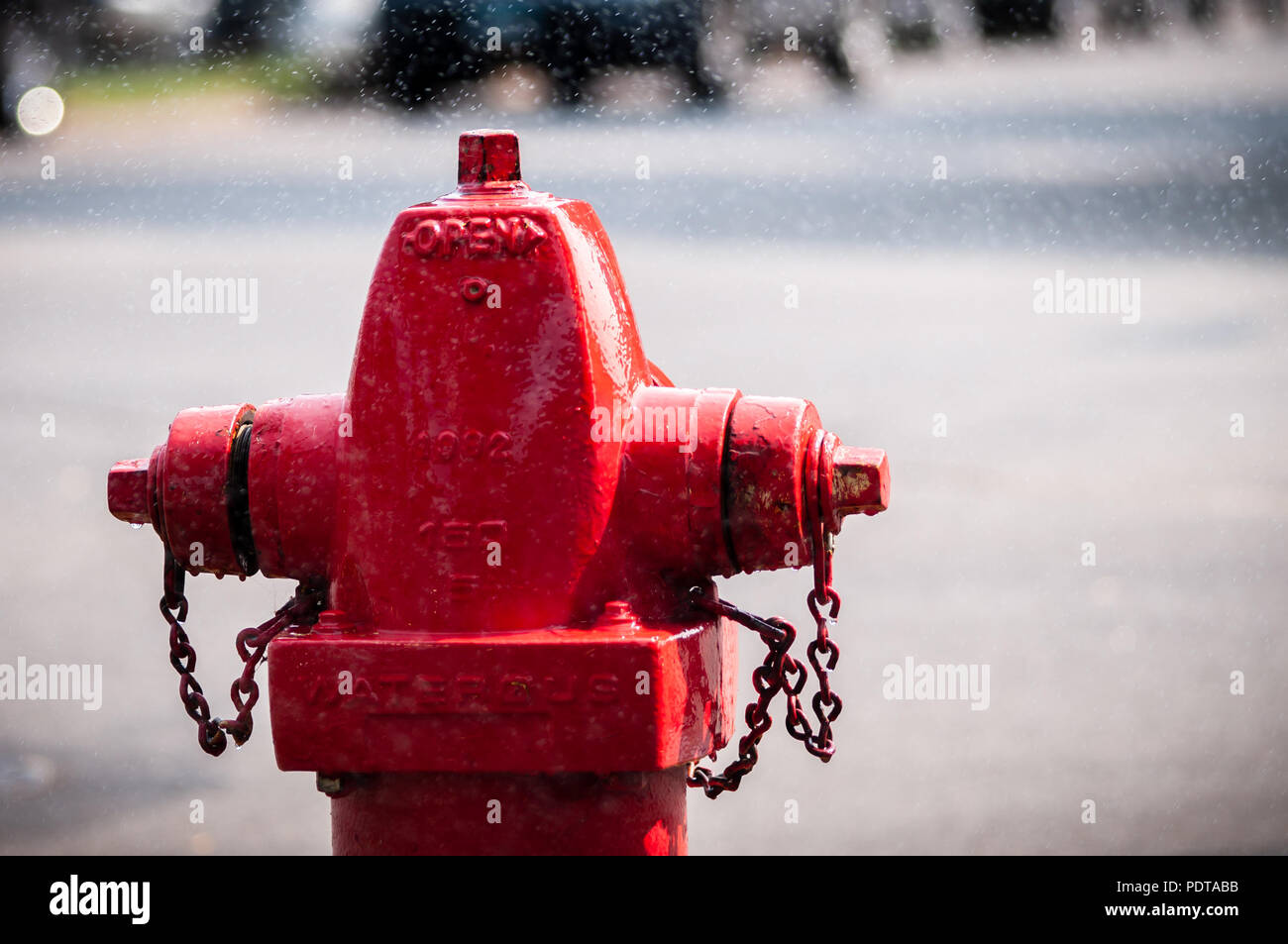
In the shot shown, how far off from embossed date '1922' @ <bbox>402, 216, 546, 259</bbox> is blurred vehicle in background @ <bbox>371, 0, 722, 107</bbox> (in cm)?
160

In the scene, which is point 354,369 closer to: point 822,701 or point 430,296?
point 430,296

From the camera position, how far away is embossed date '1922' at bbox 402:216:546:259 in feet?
9.28

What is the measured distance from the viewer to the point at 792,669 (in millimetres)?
3023

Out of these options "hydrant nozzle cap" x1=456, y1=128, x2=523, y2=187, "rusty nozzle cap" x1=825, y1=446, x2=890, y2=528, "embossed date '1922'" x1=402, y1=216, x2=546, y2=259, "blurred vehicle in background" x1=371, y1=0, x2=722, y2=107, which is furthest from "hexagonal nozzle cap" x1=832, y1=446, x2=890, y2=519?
"blurred vehicle in background" x1=371, y1=0, x2=722, y2=107

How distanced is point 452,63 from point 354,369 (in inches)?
67.0

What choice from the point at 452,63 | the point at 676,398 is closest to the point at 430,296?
the point at 676,398

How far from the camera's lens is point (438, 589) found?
9.21ft

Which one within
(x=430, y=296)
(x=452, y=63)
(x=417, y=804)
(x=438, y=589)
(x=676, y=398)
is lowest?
(x=417, y=804)

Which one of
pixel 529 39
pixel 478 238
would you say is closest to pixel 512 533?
pixel 478 238

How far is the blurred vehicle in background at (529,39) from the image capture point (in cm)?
435

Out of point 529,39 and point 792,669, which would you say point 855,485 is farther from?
point 529,39

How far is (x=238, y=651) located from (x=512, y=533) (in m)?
0.62

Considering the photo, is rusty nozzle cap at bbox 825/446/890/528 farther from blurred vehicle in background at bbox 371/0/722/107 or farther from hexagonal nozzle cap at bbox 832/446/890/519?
blurred vehicle in background at bbox 371/0/722/107

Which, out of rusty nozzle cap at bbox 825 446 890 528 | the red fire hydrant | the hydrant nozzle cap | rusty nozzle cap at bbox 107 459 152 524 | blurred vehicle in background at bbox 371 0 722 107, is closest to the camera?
the red fire hydrant
